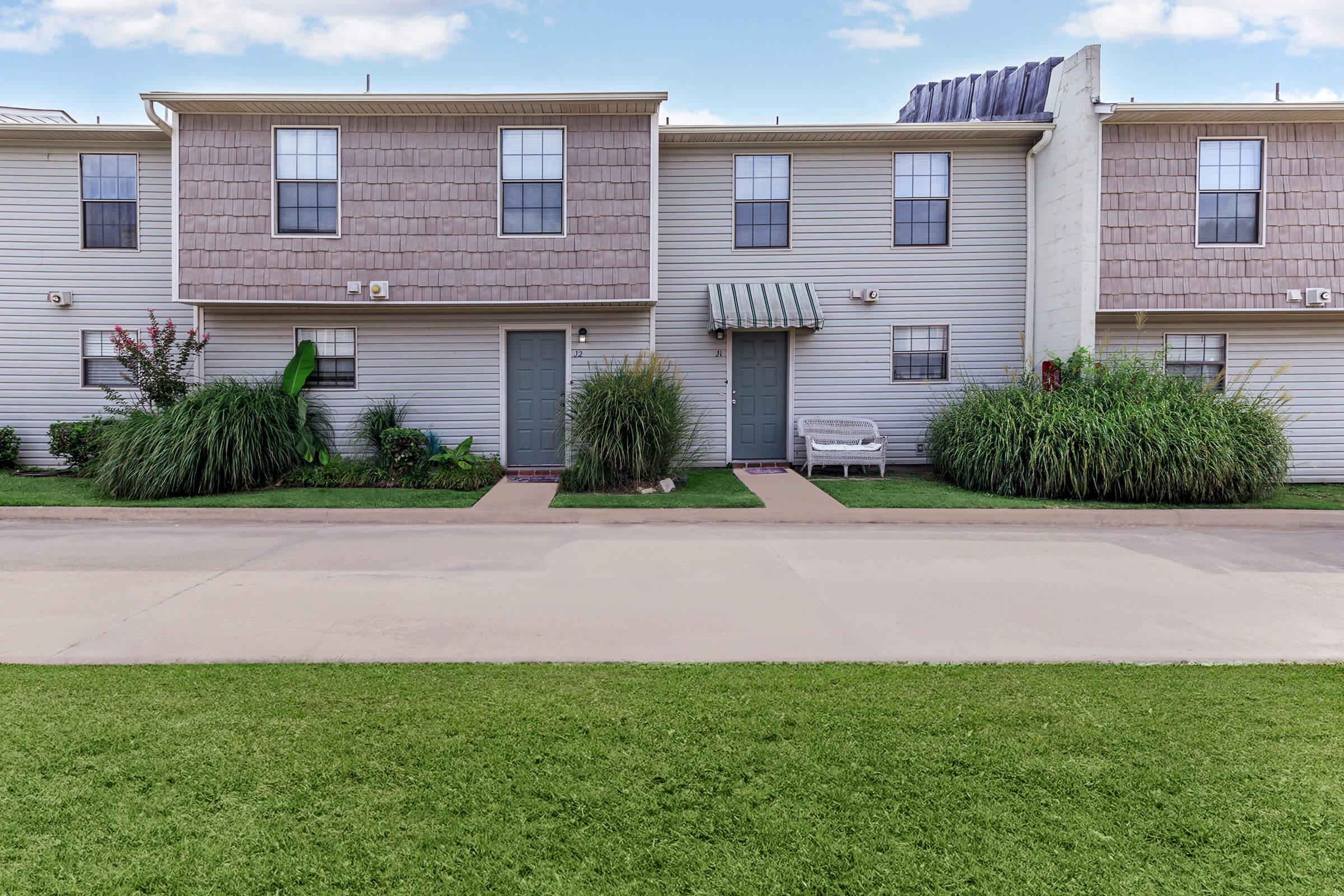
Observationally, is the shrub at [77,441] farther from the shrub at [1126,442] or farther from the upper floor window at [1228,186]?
the upper floor window at [1228,186]

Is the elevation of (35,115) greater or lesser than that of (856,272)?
greater

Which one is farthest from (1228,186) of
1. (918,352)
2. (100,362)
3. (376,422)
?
(100,362)

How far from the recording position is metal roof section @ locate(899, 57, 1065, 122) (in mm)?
14539

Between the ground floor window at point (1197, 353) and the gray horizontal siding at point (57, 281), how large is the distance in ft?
54.3

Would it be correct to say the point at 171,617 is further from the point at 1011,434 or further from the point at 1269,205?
the point at 1269,205

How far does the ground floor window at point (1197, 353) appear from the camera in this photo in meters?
14.0

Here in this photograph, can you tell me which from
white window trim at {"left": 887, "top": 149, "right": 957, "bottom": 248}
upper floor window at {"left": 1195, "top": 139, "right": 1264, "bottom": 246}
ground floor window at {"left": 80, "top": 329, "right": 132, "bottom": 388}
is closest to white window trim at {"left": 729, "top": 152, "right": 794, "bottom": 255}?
white window trim at {"left": 887, "top": 149, "right": 957, "bottom": 248}

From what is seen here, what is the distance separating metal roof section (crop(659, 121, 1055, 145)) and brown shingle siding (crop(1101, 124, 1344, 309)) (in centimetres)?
162

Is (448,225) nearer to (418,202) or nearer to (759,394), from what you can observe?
(418,202)

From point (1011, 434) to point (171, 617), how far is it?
33.2ft

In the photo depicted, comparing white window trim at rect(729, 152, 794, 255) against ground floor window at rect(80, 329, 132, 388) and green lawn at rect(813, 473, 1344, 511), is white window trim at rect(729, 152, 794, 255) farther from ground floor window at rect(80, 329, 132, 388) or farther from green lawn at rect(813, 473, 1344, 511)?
ground floor window at rect(80, 329, 132, 388)

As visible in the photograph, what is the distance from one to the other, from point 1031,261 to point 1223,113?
3.38 metres

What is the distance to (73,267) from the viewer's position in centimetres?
1336

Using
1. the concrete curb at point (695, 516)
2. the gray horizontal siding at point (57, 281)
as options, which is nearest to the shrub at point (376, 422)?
the concrete curb at point (695, 516)
